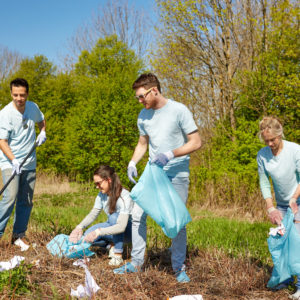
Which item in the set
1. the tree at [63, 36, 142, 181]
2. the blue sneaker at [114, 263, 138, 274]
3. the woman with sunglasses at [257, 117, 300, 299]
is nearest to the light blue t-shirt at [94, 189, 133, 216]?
the blue sneaker at [114, 263, 138, 274]

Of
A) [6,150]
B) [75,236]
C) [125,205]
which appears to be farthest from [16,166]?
[125,205]

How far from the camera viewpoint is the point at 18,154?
3824 mm

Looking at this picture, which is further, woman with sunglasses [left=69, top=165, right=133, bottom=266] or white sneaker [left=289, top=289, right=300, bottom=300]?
woman with sunglasses [left=69, top=165, right=133, bottom=266]

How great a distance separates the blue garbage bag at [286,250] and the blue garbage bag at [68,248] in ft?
5.33

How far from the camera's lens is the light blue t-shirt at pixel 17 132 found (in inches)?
147

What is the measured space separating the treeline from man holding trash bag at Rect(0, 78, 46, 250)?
4.24 meters

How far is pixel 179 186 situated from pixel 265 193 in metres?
0.66

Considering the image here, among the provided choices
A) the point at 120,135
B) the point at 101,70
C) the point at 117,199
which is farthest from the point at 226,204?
the point at 101,70

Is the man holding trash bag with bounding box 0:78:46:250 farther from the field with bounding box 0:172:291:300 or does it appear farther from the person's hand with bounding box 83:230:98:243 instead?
the person's hand with bounding box 83:230:98:243

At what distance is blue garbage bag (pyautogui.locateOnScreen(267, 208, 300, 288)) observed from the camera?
247cm

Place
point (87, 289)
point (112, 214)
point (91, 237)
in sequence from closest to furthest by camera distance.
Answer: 1. point (87, 289)
2. point (91, 237)
3. point (112, 214)

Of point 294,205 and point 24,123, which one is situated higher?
point 24,123

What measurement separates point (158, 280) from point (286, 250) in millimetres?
956

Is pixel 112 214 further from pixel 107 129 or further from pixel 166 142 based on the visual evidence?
pixel 107 129
